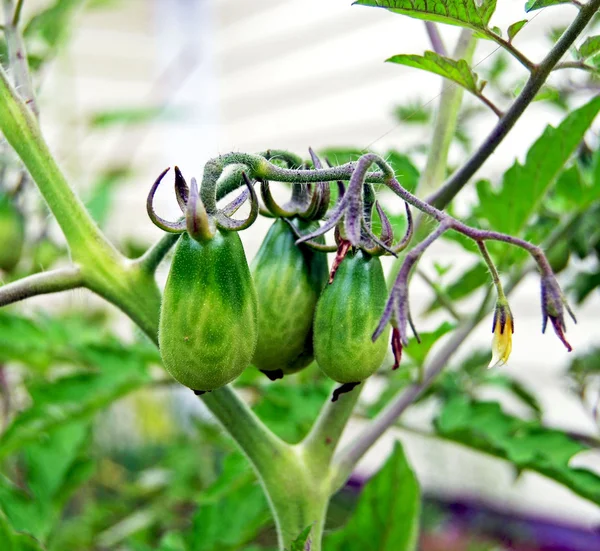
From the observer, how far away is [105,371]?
1.03 metres

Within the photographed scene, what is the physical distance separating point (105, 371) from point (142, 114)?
940 millimetres

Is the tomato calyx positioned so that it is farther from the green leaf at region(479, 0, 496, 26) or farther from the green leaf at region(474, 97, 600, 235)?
the green leaf at region(474, 97, 600, 235)

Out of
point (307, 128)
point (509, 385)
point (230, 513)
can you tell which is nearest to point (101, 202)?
point (230, 513)

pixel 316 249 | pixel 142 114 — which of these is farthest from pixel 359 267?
pixel 142 114

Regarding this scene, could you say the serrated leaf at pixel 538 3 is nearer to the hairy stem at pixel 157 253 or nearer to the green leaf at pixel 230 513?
the hairy stem at pixel 157 253

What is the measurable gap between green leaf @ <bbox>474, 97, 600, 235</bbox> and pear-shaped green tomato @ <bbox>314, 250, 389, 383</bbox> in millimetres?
288

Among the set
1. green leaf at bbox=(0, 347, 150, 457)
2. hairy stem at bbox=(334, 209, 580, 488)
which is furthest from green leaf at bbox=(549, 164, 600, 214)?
green leaf at bbox=(0, 347, 150, 457)

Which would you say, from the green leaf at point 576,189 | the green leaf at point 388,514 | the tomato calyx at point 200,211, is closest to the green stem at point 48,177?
the tomato calyx at point 200,211

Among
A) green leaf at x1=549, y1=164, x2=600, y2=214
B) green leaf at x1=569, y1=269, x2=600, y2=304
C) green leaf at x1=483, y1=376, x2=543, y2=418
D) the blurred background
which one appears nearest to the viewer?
green leaf at x1=549, y1=164, x2=600, y2=214

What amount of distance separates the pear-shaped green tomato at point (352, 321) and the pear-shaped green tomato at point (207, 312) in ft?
0.22

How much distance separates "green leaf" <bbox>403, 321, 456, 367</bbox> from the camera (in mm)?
792

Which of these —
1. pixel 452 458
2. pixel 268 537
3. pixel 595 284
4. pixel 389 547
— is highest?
pixel 595 284

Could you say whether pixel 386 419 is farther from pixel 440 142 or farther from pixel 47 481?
pixel 47 481

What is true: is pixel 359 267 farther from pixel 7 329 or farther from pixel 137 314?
Answer: pixel 7 329
